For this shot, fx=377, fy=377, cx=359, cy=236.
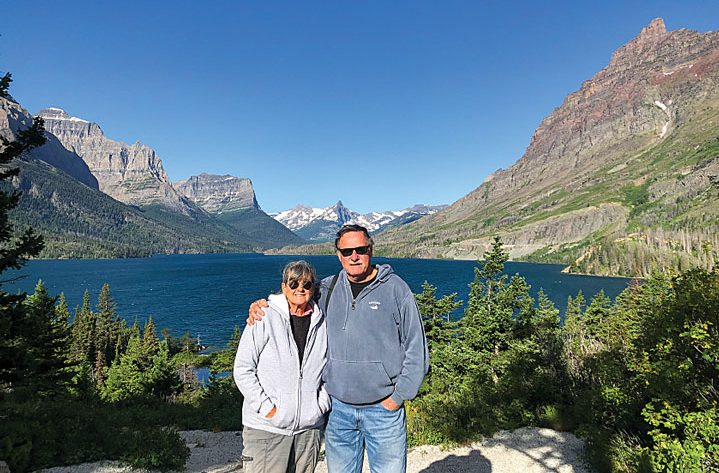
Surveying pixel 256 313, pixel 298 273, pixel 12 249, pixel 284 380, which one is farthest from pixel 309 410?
pixel 12 249

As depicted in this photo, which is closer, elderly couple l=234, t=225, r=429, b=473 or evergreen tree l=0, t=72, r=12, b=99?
elderly couple l=234, t=225, r=429, b=473

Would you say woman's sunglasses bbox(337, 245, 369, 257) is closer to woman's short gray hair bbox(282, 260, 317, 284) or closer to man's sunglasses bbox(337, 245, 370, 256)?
man's sunglasses bbox(337, 245, 370, 256)

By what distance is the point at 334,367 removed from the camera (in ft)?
12.7

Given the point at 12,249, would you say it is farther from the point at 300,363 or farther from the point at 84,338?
the point at 84,338

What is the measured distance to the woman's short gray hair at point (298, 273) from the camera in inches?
150

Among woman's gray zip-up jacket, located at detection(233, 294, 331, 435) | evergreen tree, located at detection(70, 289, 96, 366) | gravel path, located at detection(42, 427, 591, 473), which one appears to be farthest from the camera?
evergreen tree, located at detection(70, 289, 96, 366)

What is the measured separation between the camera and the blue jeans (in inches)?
152

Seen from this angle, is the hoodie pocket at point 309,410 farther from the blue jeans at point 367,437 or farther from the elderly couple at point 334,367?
the blue jeans at point 367,437

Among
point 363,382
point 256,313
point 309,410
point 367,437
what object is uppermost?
point 256,313

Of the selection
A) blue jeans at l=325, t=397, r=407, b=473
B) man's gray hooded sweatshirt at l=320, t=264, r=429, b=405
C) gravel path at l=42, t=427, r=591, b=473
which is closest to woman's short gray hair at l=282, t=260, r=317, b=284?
man's gray hooded sweatshirt at l=320, t=264, r=429, b=405

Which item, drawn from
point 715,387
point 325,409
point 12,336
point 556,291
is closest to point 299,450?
point 325,409

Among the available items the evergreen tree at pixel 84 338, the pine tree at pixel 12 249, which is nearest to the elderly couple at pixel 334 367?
the pine tree at pixel 12 249

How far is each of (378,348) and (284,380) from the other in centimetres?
99

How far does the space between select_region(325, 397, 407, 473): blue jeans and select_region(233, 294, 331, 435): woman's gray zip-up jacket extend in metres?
0.23
